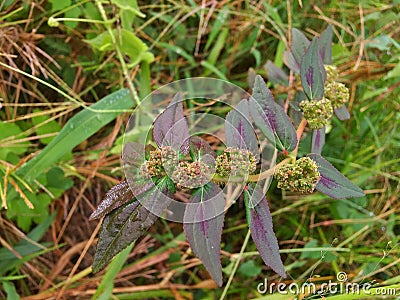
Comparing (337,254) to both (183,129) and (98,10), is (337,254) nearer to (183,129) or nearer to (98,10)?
(183,129)

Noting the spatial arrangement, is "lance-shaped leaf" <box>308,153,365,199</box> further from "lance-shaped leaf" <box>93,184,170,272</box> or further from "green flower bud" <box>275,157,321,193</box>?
"lance-shaped leaf" <box>93,184,170,272</box>

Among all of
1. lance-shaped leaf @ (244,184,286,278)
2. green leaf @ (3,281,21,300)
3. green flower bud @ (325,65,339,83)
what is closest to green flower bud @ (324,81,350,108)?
green flower bud @ (325,65,339,83)

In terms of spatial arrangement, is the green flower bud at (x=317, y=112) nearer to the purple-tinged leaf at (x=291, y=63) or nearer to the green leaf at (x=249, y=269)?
the purple-tinged leaf at (x=291, y=63)

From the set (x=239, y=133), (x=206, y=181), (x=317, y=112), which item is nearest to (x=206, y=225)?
(x=206, y=181)

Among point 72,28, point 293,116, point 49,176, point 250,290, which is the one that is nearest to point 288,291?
point 250,290

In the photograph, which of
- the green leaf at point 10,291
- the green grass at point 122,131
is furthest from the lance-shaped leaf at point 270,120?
the green leaf at point 10,291
